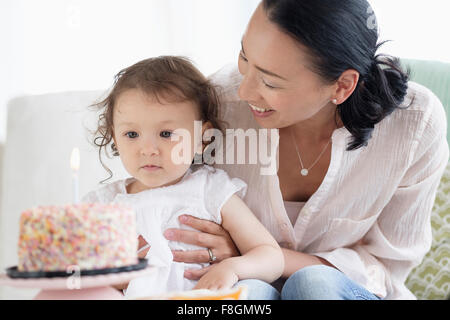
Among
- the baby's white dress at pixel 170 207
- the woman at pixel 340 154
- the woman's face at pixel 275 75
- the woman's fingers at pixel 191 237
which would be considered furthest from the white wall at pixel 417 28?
the woman's fingers at pixel 191 237

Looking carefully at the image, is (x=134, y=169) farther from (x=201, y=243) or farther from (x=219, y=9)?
(x=219, y=9)

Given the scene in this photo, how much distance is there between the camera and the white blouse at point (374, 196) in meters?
1.47

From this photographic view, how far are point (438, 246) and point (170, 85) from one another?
107cm

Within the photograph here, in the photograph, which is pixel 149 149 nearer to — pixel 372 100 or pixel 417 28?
pixel 372 100

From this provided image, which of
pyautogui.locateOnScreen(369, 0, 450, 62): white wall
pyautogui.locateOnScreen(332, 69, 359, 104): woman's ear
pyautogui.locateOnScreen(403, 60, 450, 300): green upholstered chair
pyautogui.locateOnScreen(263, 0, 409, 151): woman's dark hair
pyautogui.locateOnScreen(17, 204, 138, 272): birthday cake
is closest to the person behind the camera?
pyautogui.locateOnScreen(17, 204, 138, 272): birthday cake

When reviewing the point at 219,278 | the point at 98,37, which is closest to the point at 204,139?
the point at 219,278

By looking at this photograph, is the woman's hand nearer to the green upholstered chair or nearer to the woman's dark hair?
the woman's dark hair

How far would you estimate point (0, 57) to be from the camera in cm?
208

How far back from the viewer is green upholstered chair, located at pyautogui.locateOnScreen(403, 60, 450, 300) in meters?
1.77

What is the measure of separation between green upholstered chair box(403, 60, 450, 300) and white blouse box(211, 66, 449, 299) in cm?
27

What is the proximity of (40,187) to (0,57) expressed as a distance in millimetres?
580

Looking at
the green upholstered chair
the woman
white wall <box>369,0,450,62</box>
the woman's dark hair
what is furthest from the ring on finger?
white wall <box>369,0,450,62</box>

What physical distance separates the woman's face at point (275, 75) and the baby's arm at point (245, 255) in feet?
0.80

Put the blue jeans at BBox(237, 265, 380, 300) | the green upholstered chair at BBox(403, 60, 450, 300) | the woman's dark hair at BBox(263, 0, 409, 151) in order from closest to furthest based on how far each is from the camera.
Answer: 1. the blue jeans at BBox(237, 265, 380, 300)
2. the woman's dark hair at BBox(263, 0, 409, 151)
3. the green upholstered chair at BBox(403, 60, 450, 300)
